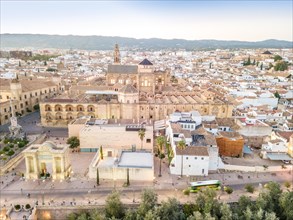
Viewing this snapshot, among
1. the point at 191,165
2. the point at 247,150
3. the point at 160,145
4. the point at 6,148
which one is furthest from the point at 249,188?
the point at 6,148

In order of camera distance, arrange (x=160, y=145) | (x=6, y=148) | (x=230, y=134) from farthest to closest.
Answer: (x=230, y=134) → (x=6, y=148) → (x=160, y=145)

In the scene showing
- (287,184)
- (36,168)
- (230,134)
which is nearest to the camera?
(287,184)

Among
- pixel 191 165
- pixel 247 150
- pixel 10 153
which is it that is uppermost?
pixel 10 153

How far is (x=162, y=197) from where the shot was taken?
1248 inches

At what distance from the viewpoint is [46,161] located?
34844 millimetres

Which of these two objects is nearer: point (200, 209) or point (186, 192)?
point (200, 209)

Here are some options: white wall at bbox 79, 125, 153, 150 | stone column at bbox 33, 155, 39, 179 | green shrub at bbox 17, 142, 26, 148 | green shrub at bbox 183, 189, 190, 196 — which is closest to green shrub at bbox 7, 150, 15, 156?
green shrub at bbox 17, 142, 26, 148

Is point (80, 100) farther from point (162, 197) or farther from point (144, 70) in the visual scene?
point (162, 197)

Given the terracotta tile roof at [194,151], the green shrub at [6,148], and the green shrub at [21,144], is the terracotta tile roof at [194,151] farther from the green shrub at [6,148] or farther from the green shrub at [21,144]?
the green shrub at [6,148]

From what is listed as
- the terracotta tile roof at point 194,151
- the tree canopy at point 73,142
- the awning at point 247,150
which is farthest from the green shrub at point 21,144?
the awning at point 247,150

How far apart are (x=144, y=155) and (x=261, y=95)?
40799mm

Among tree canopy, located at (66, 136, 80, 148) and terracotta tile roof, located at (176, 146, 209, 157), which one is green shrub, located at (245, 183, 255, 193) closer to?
terracotta tile roof, located at (176, 146, 209, 157)

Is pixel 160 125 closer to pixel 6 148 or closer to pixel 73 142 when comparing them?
pixel 73 142

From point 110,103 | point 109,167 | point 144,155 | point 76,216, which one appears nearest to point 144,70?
point 110,103
